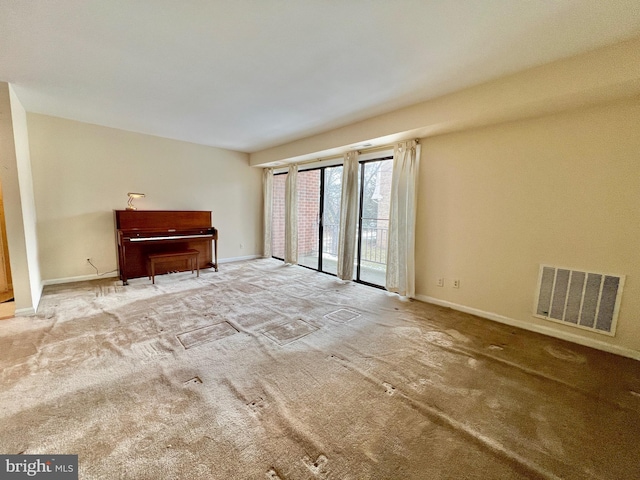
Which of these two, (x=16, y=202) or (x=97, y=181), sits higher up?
(x=97, y=181)

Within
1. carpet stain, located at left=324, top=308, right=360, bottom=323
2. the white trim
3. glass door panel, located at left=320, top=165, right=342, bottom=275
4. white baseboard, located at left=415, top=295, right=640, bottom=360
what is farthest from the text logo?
the white trim

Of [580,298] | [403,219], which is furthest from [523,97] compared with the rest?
[580,298]

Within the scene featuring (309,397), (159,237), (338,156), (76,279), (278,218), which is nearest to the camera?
(309,397)

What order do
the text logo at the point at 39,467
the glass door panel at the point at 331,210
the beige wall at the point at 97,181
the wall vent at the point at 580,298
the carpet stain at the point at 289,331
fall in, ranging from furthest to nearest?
the glass door panel at the point at 331,210 → the beige wall at the point at 97,181 → the carpet stain at the point at 289,331 → the wall vent at the point at 580,298 → the text logo at the point at 39,467

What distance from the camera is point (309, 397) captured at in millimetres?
1595

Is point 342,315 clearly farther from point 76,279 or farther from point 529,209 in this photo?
point 76,279

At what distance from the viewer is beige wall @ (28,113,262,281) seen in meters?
3.56

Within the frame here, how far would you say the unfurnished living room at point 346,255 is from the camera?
1.32 metres

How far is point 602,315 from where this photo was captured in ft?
7.23

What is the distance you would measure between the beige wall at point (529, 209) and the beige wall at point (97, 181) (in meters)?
4.18

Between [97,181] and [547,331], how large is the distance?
6.20 meters

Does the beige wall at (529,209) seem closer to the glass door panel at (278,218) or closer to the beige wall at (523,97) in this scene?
the beige wall at (523,97)

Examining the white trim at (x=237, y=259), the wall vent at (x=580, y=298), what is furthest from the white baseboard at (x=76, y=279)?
the wall vent at (x=580, y=298)

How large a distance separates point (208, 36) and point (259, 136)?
2508 millimetres
